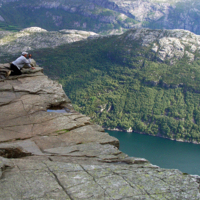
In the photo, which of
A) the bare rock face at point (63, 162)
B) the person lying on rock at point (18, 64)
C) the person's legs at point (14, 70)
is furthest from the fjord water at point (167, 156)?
the bare rock face at point (63, 162)

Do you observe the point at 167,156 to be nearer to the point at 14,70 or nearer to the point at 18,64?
the point at 14,70

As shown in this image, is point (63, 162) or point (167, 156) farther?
point (167, 156)

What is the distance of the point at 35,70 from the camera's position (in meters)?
22.8

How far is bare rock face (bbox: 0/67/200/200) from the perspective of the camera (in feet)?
22.0

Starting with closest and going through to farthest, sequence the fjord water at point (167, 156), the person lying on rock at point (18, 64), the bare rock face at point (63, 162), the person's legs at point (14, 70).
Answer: the bare rock face at point (63, 162) → the person lying on rock at point (18, 64) → the person's legs at point (14, 70) → the fjord water at point (167, 156)

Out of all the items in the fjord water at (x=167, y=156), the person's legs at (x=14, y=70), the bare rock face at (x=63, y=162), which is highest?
the person's legs at (x=14, y=70)

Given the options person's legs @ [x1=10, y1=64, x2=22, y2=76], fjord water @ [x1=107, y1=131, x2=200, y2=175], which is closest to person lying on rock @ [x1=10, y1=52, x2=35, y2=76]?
person's legs @ [x1=10, y1=64, x2=22, y2=76]

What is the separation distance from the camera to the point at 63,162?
28.0 feet

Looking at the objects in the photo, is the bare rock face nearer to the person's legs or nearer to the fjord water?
the person's legs

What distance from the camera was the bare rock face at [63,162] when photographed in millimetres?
6715

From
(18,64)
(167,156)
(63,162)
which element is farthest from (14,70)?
(167,156)

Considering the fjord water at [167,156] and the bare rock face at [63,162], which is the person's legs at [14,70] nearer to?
the bare rock face at [63,162]

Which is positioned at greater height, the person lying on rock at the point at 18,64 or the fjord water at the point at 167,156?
the person lying on rock at the point at 18,64

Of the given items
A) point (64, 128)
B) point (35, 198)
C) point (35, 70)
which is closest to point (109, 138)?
point (64, 128)
